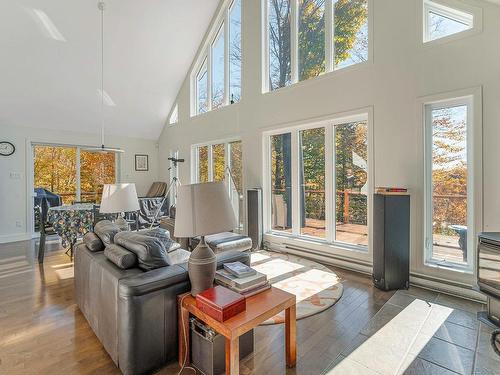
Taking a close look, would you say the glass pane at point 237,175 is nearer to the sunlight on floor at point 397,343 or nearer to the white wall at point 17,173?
the sunlight on floor at point 397,343

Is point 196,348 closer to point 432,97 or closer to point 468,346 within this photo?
point 468,346

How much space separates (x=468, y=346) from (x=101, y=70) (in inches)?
264

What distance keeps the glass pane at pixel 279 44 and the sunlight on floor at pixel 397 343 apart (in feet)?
11.9

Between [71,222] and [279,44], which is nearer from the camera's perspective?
[71,222]

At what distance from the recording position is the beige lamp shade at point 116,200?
109 inches

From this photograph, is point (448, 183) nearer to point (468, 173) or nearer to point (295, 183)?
point (468, 173)

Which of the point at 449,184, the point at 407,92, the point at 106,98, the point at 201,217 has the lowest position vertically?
the point at 201,217

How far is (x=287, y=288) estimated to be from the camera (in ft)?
9.74

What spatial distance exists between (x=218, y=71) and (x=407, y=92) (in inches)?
160

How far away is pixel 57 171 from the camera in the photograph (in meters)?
6.25

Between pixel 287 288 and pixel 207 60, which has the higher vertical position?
pixel 207 60

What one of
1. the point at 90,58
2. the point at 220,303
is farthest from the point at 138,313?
the point at 90,58

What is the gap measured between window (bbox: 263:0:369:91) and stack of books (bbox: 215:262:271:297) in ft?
10.6

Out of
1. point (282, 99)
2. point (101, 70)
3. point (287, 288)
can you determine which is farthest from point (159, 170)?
point (287, 288)
